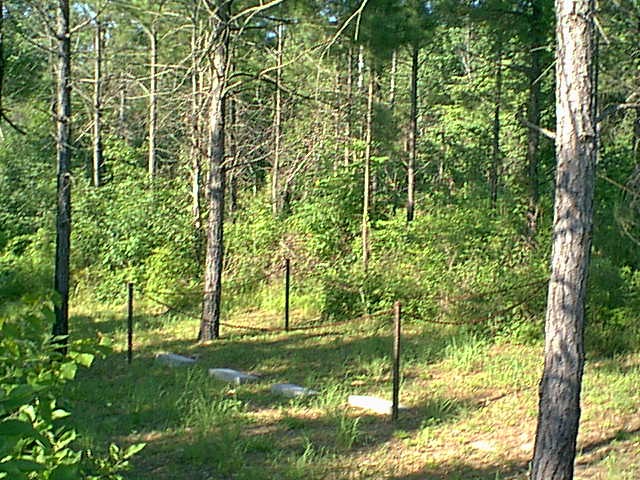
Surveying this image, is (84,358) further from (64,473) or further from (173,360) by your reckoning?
(173,360)

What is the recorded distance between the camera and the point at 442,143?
24.1 meters

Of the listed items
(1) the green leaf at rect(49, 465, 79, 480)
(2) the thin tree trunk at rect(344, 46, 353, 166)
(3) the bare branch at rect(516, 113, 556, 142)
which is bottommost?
(1) the green leaf at rect(49, 465, 79, 480)

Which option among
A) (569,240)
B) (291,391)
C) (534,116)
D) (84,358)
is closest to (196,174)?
(534,116)

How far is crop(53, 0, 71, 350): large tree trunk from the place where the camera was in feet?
31.3

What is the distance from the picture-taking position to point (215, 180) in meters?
10.8

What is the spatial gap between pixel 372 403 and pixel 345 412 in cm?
29

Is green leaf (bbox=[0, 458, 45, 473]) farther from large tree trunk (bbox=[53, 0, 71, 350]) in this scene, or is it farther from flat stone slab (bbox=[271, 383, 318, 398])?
large tree trunk (bbox=[53, 0, 71, 350])

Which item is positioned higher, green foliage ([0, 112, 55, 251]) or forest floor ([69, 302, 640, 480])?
green foliage ([0, 112, 55, 251])

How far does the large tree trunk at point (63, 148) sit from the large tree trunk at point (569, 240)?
653 cm

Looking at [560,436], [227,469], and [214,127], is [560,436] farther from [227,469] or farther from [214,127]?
[214,127]

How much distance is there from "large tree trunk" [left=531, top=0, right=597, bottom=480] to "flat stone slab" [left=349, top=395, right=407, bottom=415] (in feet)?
7.78

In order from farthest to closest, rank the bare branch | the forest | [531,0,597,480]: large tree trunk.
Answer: the bare branch
the forest
[531,0,597,480]: large tree trunk

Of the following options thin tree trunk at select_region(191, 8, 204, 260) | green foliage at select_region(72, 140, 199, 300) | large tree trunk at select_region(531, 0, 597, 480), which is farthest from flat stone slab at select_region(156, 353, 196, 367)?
thin tree trunk at select_region(191, 8, 204, 260)

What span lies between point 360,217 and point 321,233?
0.90 metres
